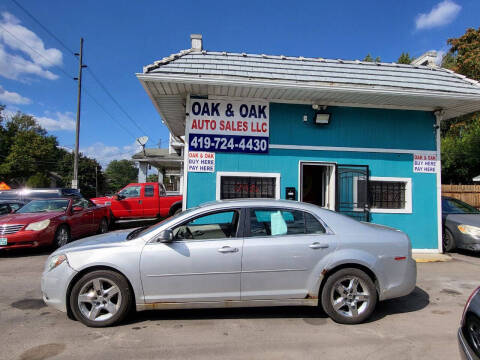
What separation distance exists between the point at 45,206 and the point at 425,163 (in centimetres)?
1051

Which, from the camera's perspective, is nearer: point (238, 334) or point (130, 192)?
point (238, 334)

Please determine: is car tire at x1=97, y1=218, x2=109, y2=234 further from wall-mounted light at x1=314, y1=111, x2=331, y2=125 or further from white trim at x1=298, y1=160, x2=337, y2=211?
wall-mounted light at x1=314, y1=111, x2=331, y2=125

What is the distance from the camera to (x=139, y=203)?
11930 mm

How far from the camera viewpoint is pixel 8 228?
7055 millimetres

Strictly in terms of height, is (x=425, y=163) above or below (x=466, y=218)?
above

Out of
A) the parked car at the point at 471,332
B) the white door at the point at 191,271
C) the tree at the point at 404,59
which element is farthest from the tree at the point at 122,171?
the parked car at the point at 471,332

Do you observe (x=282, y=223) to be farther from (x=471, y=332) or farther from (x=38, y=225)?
(x=38, y=225)

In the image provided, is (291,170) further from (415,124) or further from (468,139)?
(468,139)

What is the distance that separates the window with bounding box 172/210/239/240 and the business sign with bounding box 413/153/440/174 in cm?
605

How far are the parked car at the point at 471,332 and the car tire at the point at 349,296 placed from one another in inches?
54.4

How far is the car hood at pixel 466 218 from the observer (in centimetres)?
773

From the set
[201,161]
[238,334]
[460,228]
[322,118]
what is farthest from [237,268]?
[460,228]

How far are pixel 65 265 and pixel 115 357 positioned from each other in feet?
4.19

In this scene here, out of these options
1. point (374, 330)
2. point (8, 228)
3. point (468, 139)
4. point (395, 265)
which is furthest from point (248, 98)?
point (468, 139)
